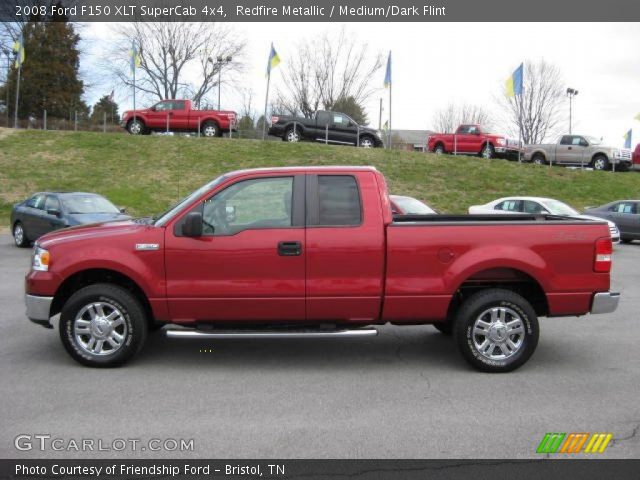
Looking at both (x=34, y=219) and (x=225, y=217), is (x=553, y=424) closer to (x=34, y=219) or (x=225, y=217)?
(x=225, y=217)

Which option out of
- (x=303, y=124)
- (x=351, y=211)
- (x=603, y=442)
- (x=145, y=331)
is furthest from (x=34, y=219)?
(x=303, y=124)

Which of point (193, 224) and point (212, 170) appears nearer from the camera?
point (193, 224)

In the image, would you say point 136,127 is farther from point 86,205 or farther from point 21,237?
point 86,205

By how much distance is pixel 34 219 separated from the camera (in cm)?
1516

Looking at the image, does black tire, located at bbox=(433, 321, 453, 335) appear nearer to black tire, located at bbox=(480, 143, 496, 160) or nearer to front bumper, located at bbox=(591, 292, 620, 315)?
front bumper, located at bbox=(591, 292, 620, 315)

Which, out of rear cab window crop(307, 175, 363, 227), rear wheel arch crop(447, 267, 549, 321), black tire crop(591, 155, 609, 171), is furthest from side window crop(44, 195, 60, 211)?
black tire crop(591, 155, 609, 171)

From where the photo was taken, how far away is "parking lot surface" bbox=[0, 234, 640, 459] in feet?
13.0

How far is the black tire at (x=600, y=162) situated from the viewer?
3039 cm

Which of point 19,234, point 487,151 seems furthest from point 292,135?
point 19,234

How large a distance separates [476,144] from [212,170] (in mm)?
13631

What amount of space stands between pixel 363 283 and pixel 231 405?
1592mm

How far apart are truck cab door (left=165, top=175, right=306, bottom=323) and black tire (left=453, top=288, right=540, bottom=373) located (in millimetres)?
1516

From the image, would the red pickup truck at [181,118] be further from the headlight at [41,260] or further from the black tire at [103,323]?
the black tire at [103,323]

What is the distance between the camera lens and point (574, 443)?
399 cm
